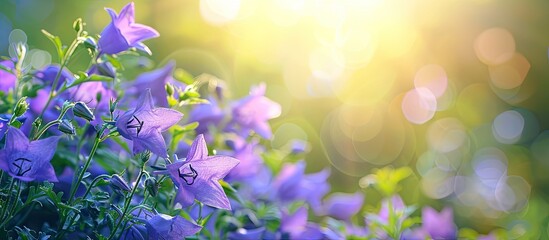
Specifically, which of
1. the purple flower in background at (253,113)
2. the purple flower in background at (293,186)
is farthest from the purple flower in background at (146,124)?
the purple flower in background at (293,186)

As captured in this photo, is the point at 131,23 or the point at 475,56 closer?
the point at 131,23

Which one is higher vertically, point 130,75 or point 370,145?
point 130,75

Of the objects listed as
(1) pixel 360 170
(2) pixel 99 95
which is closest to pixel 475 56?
(1) pixel 360 170

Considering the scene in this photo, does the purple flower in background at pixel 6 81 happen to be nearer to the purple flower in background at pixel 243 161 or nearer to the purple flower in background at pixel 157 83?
the purple flower in background at pixel 157 83

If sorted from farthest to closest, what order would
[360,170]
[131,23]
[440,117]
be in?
[440,117]
[360,170]
[131,23]

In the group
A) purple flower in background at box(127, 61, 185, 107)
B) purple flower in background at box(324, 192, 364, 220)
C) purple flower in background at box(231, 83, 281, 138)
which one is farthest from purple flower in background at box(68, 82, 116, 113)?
purple flower in background at box(324, 192, 364, 220)

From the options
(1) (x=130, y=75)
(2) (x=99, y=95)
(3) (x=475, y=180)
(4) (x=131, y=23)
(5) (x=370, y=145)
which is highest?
(4) (x=131, y=23)

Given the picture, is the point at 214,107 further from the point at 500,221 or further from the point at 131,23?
the point at 500,221

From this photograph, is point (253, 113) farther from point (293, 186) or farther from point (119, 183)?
point (119, 183)
